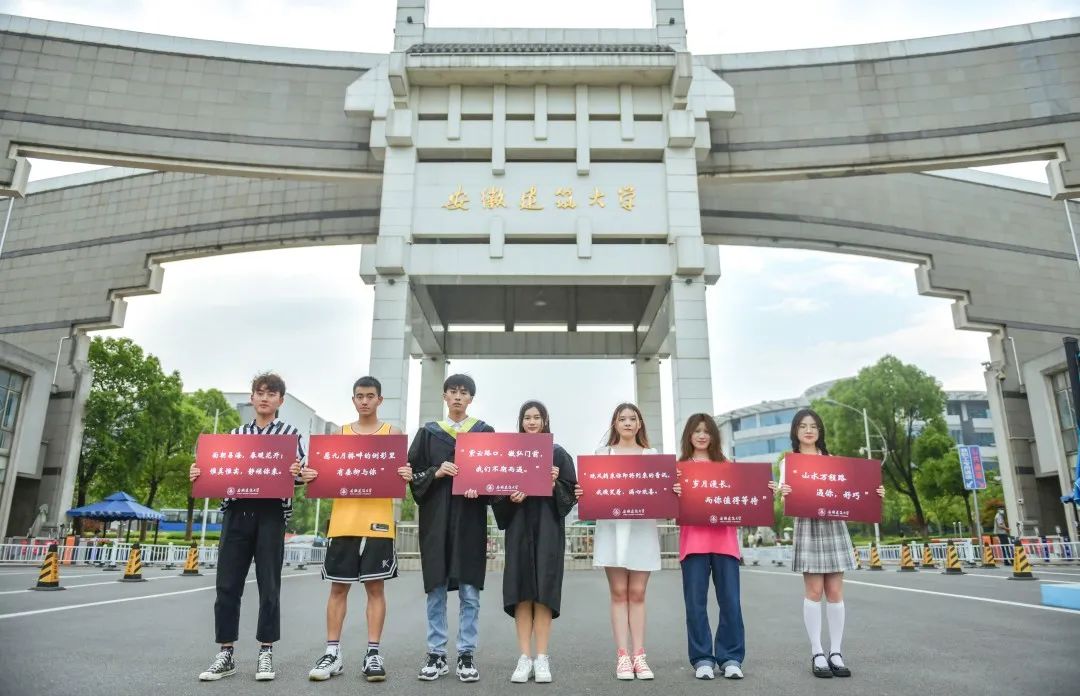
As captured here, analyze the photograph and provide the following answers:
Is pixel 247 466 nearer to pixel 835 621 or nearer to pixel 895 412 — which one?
pixel 835 621

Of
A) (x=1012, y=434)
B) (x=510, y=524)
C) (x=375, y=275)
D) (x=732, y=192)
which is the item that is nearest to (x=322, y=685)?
(x=510, y=524)

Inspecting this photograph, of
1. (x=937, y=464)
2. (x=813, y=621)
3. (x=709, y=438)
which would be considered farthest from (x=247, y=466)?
(x=937, y=464)

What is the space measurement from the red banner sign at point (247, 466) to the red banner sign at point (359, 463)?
18cm

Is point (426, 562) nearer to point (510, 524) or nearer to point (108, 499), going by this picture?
point (510, 524)

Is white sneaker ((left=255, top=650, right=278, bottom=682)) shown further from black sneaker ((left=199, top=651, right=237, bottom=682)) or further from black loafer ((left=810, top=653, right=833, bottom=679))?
black loafer ((left=810, top=653, right=833, bottom=679))

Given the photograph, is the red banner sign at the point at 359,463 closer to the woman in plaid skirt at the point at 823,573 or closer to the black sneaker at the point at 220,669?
the black sneaker at the point at 220,669

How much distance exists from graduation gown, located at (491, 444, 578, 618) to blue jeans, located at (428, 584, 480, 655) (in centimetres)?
23

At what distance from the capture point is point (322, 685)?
412 cm

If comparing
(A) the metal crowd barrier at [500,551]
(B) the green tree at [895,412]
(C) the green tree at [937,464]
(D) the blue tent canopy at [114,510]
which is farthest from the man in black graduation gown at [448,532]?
(C) the green tree at [937,464]

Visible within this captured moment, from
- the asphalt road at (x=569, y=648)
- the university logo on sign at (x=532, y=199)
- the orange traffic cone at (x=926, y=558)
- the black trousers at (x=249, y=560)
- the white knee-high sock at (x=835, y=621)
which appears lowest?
the orange traffic cone at (x=926, y=558)

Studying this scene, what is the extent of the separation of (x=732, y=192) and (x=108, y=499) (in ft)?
81.6

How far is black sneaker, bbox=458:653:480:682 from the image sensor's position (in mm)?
4242

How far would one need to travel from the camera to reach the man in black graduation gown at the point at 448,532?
175 inches

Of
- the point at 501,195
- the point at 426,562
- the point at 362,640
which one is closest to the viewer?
the point at 426,562
